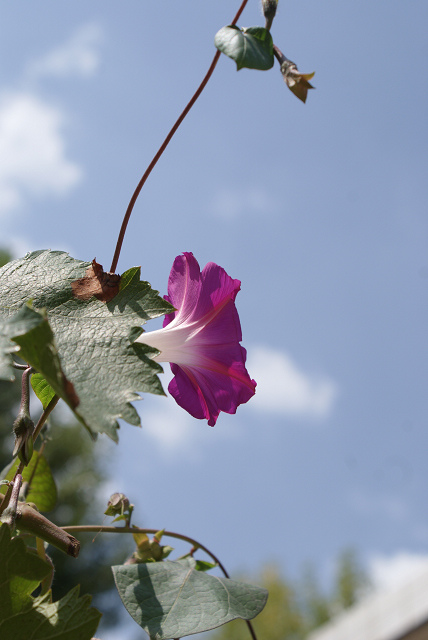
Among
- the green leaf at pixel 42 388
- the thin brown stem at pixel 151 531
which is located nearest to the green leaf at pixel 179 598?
the thin brown stem at pixel 151 531

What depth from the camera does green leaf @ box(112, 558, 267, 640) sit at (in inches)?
16.5

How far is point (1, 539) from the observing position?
0.33 metres

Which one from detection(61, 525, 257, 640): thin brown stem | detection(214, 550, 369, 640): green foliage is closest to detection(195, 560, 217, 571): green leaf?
detection(61, 525, 257, 640): thin brown stem

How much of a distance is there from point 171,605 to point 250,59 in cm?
38

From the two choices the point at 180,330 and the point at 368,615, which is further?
the point at 368,615

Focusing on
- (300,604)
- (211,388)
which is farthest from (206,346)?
(300,604)

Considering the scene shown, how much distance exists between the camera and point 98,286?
40cm

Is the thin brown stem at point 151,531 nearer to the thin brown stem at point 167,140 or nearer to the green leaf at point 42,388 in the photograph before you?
the green leaf at point 42,388

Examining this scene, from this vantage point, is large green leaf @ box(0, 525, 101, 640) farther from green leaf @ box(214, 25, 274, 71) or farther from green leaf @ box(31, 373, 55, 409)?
green leaf @ box(214, 25, 274, 71)

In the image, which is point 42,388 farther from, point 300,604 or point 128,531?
point 300,604

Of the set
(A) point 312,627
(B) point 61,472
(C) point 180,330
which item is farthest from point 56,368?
(A) point 312,627

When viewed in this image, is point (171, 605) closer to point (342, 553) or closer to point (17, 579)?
point (17, 579)

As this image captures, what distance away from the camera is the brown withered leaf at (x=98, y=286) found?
393 millimetres

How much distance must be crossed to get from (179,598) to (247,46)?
15.2 inches
